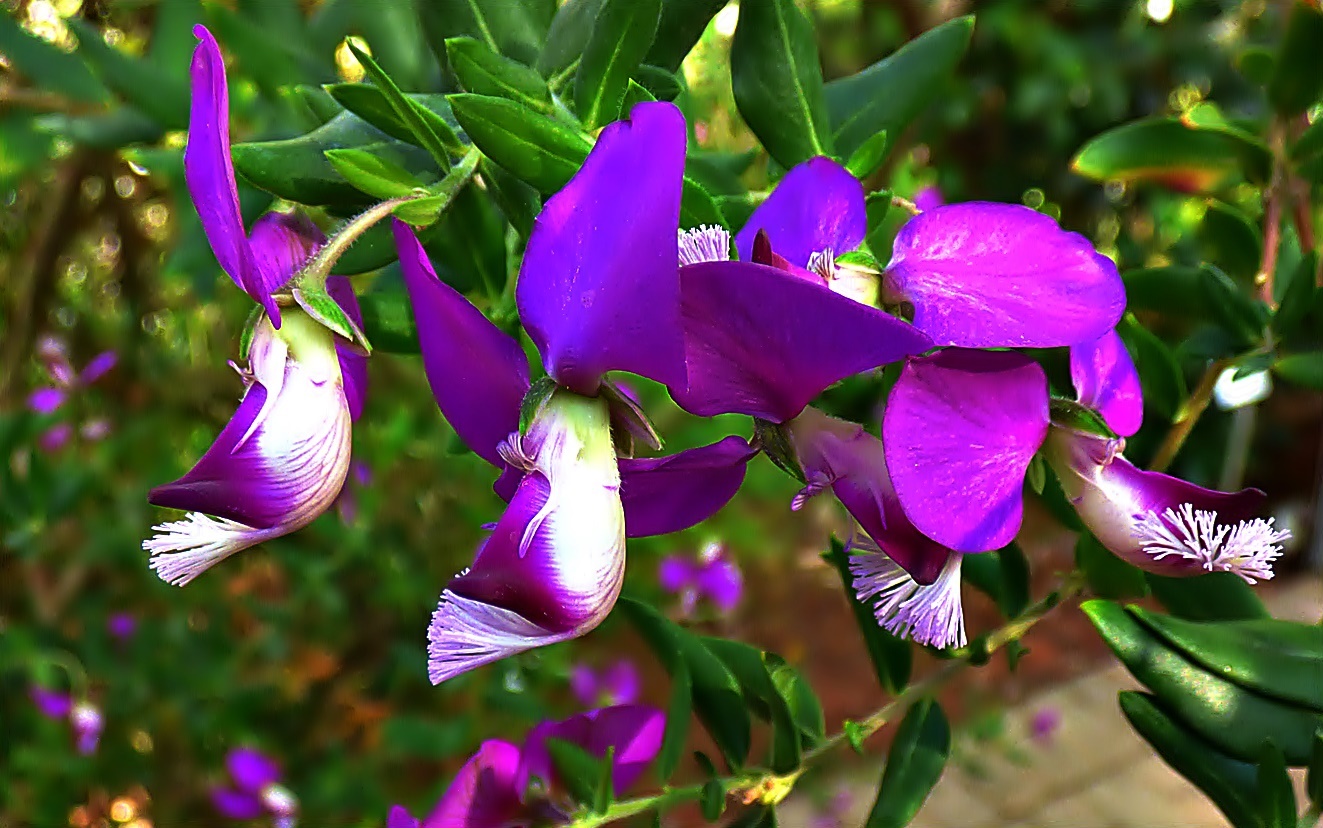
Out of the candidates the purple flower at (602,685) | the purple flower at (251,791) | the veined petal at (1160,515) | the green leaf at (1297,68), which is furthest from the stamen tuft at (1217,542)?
the purple flower at (251,791)

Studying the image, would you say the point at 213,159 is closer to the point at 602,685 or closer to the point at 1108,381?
the point at 1108,381

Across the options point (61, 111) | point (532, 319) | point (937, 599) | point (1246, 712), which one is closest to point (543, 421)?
point (532, 319)

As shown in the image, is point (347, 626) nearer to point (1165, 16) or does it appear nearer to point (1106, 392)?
point (1106, 392)

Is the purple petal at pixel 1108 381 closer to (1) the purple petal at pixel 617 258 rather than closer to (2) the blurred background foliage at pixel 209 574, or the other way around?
(1) the purple petal at pixel 617 258

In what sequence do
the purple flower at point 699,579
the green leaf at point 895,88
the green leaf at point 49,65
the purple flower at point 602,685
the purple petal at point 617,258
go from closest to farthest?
the purple petal at point 617,258 < the green leaf at point 895,88 < the green leaf at point 49,65 < the purple flower at point 602,685 < the purple flower at point 699,579

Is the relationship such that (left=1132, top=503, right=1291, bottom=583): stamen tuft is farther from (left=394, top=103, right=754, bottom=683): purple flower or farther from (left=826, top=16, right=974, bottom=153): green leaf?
(left=826, top=16, right=974, bottom=153): green leaf

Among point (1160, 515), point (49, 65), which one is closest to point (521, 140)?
point (1160, 515)
